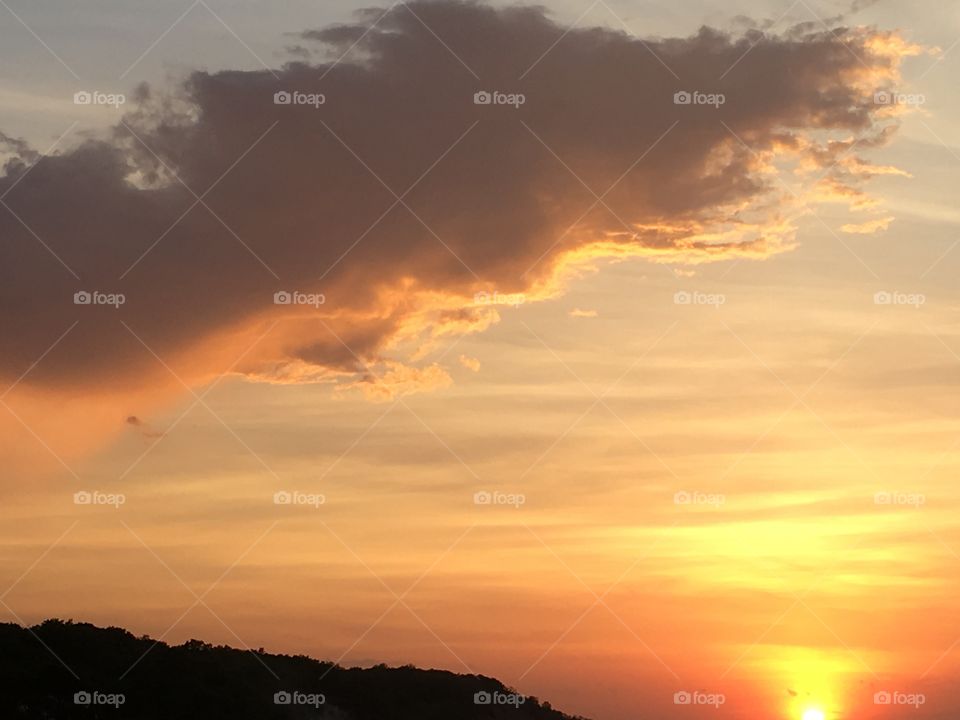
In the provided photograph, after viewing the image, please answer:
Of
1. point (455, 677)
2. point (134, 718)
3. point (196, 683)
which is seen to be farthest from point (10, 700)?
point (455, 677)

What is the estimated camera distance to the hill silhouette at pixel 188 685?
62.3m

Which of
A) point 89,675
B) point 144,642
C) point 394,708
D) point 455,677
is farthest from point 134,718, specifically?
point 455,677

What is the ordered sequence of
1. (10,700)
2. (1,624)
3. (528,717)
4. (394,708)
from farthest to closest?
(528,717), (394,708), (1,624), (10,700)

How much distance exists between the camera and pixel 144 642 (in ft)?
236

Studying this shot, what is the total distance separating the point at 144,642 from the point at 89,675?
259 inches

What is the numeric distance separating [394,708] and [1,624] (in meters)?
20.9

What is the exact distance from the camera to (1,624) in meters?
69.8

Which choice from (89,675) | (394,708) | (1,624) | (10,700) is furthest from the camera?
(394,708)

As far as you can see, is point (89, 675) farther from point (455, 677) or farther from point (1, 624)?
point (455, 677)

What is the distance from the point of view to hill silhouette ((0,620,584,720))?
205 ft

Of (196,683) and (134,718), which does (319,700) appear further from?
(134,718)

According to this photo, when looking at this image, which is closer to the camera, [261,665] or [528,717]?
[261,665]

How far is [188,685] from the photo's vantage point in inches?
2625

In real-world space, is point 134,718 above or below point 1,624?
below
